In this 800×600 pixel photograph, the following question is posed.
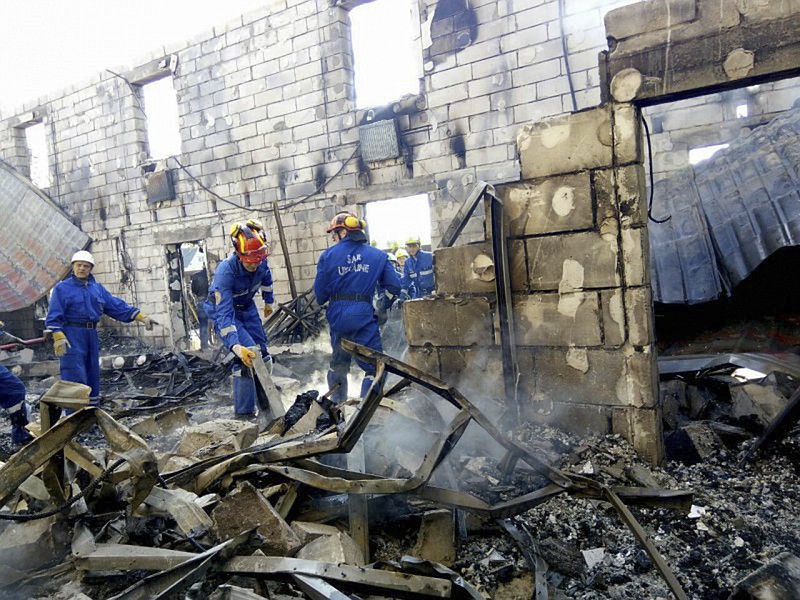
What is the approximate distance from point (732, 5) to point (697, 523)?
2946 mm

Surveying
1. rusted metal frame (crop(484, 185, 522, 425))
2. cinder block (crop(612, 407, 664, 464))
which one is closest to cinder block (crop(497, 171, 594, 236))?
rusted metal frame (crop(484, 185, 522, 425))

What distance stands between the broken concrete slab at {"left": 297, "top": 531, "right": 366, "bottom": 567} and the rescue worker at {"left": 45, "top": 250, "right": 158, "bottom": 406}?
4275 millimetres

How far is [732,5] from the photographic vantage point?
3.11 metres

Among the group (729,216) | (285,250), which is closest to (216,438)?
(729,216)

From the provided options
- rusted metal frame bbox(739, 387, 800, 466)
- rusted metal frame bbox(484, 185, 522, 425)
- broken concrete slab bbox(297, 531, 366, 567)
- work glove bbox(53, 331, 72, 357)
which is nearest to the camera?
broken concrete slab bbox(297, 531, 366, 567)

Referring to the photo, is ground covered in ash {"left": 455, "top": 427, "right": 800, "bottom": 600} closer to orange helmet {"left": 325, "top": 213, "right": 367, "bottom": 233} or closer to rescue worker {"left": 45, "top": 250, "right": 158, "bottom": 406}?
orange helmet {"left": 325, "top": 213, "right": 367, "bottom": 233}

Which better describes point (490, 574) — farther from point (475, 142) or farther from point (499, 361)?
point (475, 142)

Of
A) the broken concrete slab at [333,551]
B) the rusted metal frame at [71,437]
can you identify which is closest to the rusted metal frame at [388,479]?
the broken concrete slab at [333,551]

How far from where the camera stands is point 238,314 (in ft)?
17.4

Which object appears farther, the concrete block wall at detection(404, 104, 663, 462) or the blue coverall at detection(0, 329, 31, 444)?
the blue coverall at detection(0, 329, 31, 444)


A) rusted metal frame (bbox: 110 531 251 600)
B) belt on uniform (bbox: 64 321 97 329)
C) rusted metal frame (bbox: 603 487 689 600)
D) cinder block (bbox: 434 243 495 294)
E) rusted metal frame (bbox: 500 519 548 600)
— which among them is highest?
cinder block (bbox: 434 243 495 294)

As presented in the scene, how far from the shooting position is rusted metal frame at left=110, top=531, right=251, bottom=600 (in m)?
2.05

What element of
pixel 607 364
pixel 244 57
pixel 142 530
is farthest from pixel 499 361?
pixel 244 57

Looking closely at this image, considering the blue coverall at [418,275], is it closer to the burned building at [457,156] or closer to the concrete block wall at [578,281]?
the burned building at [457,156]
